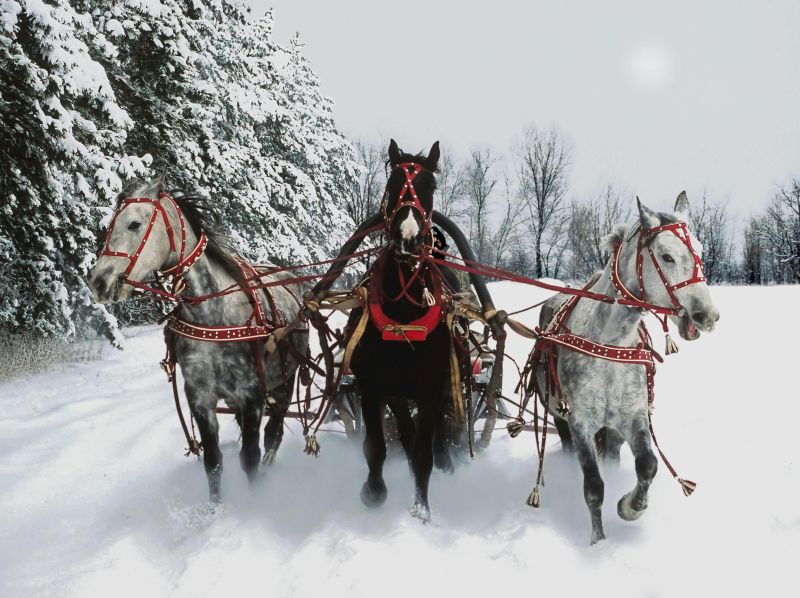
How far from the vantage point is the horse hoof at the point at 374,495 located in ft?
14.1

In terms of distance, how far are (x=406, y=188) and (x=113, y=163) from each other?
6502mm

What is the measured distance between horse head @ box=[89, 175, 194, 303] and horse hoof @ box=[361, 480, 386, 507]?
7.52 feet

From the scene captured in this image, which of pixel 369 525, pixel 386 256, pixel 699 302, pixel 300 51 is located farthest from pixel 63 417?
pixel 300 51

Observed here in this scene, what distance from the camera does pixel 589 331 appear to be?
4.13 meters

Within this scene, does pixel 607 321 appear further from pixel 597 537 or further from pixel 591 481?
pixel 597 537

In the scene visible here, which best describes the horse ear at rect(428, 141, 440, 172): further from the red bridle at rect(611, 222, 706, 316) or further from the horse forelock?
the red bridle at rect(611, 222, 706, 316)

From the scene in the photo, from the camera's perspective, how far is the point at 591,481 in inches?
155

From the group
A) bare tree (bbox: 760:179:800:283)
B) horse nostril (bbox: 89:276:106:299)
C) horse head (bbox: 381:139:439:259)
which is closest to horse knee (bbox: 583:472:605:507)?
horse head (bbox: 381:139:439:259)

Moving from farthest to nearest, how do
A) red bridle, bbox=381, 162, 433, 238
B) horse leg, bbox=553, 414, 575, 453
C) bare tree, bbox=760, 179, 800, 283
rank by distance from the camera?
bare tree, bbox=760, 179, 800, 283
horse leg, bbox=553, 414, 575, 453
red bridle, bbox=381, 162, 433, 238

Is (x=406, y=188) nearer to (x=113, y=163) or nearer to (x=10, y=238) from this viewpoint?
(x=113, y=163)

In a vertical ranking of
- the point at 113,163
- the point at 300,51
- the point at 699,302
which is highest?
the point at 300,51

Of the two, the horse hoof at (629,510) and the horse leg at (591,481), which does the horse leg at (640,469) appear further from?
the horse leg at (591,481)

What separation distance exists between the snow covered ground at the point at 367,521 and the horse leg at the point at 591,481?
0.46 ft

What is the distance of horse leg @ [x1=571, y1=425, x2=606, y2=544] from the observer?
3.92 metres
